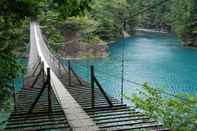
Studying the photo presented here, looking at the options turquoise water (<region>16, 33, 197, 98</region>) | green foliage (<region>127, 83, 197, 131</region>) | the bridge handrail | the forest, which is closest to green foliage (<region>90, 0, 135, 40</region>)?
the forest

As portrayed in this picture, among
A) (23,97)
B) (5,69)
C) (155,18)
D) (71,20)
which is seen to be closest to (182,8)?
(71,20)

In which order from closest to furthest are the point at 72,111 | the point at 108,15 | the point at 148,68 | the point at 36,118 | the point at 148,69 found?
the point at 36,118 → the point at 72,111 → the point at 148,69 → the point at 148,68 → the point at 108,15

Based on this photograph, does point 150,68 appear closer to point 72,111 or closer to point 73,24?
point 73,24

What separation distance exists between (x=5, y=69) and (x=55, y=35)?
720 inches

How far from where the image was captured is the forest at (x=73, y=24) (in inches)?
165

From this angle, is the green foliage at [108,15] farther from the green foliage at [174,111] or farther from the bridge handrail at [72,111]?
the green foliage at [174,111]

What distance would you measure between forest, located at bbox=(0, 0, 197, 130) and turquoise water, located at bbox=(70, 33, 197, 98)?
1.63 m

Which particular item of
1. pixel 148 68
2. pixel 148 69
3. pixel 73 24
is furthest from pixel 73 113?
pixel 73 24

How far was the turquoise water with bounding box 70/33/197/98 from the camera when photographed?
15.4 m

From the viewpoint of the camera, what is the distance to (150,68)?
67.2ft

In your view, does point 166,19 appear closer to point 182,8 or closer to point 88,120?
point 182,8

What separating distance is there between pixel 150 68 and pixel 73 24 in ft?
20.2

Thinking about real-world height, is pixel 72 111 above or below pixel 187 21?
below

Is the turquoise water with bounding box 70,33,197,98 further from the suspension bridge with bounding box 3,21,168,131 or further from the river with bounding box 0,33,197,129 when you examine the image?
the suspension bridge with bounding box 3,21,168,131
